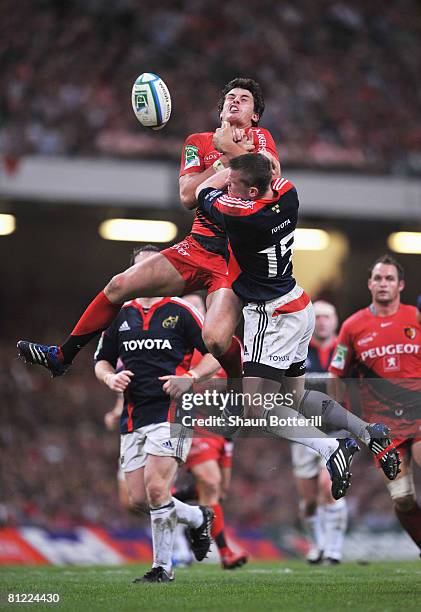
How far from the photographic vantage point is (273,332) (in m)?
7.88

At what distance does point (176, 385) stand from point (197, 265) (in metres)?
1.11

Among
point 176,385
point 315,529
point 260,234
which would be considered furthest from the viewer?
point 315,529

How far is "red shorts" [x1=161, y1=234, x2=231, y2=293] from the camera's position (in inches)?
323

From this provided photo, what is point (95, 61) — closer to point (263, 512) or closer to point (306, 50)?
point (306, 50)

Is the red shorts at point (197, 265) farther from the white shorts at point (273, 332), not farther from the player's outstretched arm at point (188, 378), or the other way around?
the player's outstretched arm at point (188, 378)

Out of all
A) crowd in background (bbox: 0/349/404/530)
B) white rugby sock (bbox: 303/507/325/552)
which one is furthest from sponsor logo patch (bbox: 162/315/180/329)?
crowd in background (bbox: 0/349/404/530)

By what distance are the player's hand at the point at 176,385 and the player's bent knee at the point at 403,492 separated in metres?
1.89

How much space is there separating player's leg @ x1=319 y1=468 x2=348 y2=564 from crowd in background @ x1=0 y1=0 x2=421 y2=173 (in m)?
7.41

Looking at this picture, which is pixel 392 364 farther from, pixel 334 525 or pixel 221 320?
pixel 334 525

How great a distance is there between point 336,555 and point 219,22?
454 inches

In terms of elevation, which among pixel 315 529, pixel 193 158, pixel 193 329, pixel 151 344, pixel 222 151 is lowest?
pixel 315 529

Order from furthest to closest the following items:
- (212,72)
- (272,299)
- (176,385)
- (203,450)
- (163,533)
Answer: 1. (212,72)
2. (203,450)
3. (176,385)
4. (163,533)
5. (272,299)

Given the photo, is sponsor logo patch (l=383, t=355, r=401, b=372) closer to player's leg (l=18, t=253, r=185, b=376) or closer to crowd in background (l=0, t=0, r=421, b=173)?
player's leg (l=18, t=253, r=185, b=376)

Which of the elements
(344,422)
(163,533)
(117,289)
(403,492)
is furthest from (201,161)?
(403,492)
